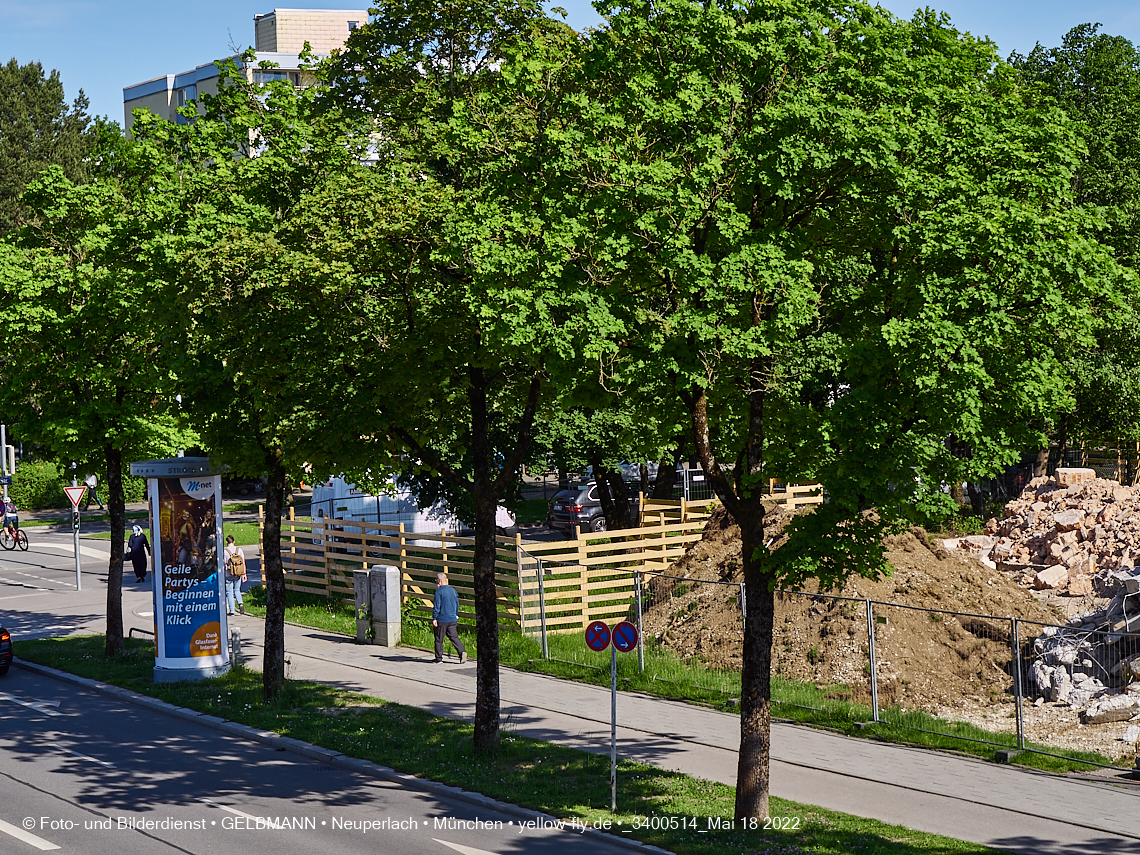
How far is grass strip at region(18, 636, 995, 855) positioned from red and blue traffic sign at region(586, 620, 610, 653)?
5.60 ft

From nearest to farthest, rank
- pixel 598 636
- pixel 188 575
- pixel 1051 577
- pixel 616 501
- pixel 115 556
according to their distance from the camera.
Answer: pixel 598 636 → pixel 188 575 → pixel 115 556 → pixel 1051 577 → pixel 616 501

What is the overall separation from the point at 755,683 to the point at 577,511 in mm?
27147

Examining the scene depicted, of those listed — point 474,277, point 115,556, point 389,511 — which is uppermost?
point 474,277

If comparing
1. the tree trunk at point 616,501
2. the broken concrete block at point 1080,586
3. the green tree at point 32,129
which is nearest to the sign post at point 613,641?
the broken concrete block at point 1080,586

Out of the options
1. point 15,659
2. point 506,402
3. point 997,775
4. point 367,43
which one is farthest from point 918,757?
point 15,659

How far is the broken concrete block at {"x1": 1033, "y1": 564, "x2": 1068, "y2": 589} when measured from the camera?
23484mm

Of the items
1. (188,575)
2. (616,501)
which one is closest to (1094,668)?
(188,575)

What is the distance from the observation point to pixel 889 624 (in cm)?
1778

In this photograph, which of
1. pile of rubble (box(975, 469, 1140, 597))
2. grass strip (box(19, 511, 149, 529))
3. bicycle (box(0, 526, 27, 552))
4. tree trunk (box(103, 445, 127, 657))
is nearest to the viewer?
tree trunk (box(103, 445, 127, 657))

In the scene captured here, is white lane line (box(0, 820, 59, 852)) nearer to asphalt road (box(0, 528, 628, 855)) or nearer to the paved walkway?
asphalt road (box(0, 528, 628, 855))

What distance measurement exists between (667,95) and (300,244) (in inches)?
212

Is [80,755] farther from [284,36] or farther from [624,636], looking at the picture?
[284,36]

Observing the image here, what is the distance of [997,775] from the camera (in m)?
13.7

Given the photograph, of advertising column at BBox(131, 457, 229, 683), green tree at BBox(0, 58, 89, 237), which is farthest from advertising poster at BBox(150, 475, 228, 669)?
green tree at BBox(0, 58, 89, 237)
